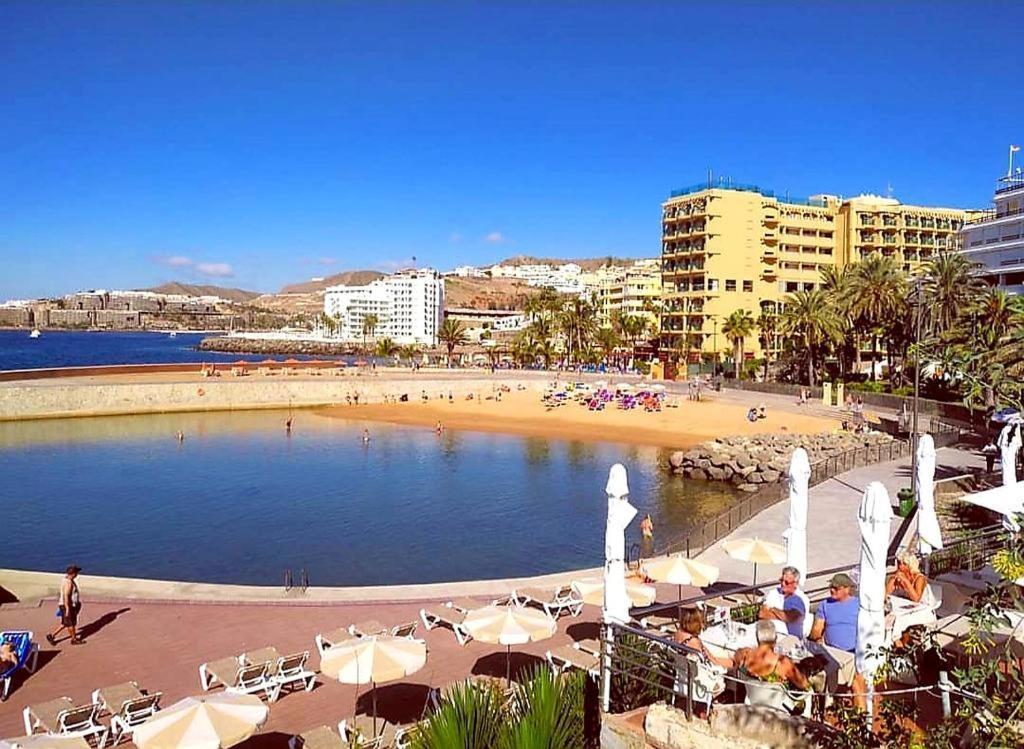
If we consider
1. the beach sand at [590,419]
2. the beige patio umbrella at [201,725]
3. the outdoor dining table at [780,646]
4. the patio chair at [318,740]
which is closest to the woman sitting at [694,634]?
the outdoor dining table at [780,646]

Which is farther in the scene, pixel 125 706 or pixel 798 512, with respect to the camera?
pixel 798 512

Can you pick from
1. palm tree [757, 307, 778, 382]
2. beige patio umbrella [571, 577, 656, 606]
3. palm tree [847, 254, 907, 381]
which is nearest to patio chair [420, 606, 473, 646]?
beige patio umbrella [571, 577, 656, 606]

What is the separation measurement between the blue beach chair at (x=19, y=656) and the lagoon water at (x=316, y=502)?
891cm

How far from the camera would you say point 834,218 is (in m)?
92.7

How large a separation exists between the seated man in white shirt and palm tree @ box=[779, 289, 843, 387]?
181 feet

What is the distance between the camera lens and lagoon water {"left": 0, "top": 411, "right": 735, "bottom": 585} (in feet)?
78.2

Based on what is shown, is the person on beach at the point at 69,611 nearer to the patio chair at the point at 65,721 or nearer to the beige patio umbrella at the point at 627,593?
the patio chair at the point at 65,721

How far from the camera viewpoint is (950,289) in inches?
2028

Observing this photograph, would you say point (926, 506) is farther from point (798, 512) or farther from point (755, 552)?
point (755, 552)

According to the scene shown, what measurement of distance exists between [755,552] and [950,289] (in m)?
44.9

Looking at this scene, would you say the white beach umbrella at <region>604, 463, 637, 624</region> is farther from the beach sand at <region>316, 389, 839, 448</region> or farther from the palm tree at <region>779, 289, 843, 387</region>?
the palm tree at <region>779, 289, 843, 387</region>

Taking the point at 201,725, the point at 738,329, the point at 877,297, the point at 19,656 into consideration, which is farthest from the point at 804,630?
the point at 738,329

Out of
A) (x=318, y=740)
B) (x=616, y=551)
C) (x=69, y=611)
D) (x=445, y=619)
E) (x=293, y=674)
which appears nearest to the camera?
A: (x=318, y=740)

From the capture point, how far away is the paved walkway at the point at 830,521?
18344 millimetres
